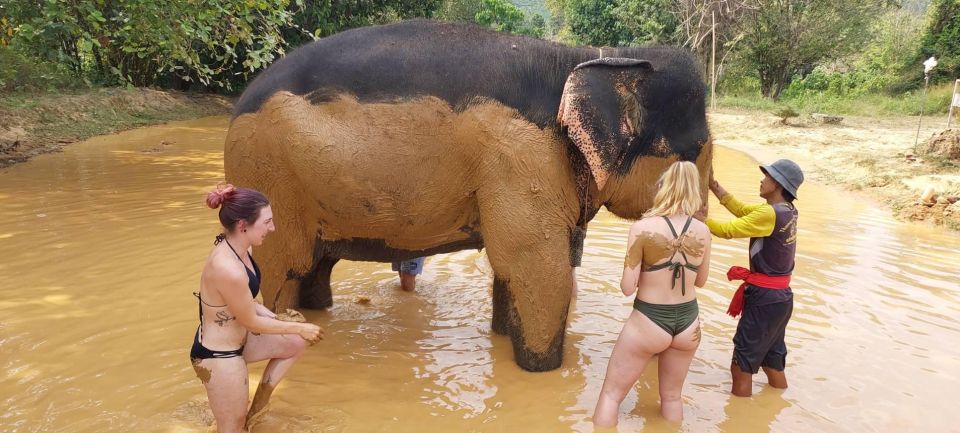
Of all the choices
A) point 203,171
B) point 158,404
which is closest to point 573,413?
point 158,404

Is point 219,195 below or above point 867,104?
above

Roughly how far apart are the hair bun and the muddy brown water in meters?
1.33

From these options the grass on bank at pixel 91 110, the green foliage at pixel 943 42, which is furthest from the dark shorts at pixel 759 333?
the green foliage at pixel 943 42

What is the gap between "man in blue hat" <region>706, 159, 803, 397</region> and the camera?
3602mm

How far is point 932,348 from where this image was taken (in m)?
4.63

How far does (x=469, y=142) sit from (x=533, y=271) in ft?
2.79

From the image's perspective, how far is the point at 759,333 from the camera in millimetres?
3730

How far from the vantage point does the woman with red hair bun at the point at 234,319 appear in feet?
9.06

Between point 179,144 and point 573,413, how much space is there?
12.9m

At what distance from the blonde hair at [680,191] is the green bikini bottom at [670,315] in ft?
1.56

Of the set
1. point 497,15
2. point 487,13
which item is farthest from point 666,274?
point 497,15

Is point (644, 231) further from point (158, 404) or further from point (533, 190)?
point (158, 404)

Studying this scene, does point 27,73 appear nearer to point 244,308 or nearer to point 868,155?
point 244,308

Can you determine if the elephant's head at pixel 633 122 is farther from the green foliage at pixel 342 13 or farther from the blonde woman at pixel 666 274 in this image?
the green foliage at pixel 342 13
